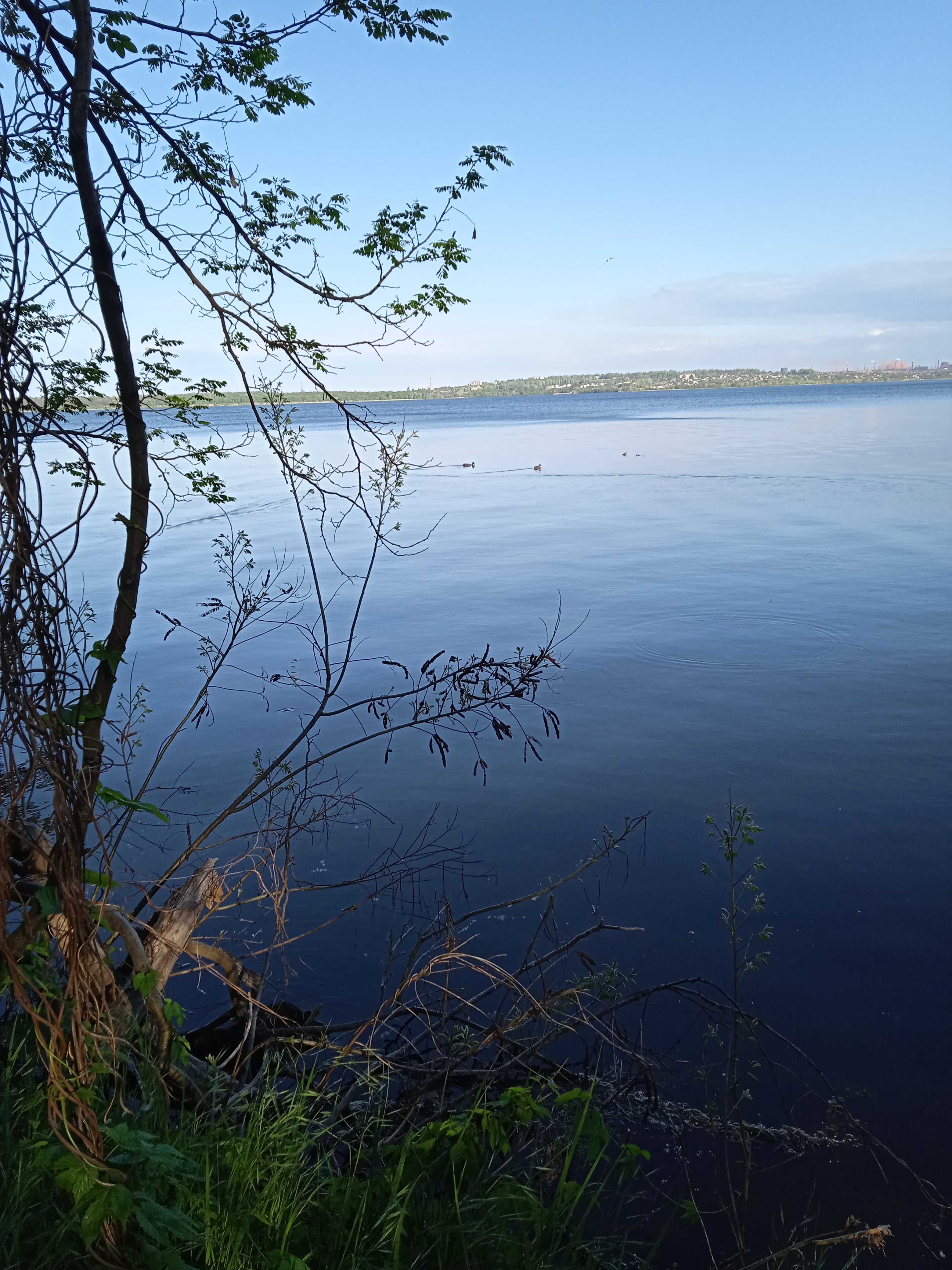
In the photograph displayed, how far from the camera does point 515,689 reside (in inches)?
163

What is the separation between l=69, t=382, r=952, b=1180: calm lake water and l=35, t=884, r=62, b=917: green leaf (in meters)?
2.49

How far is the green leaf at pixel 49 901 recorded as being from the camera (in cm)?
255

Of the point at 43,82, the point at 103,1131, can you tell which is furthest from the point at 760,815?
the point at 43,82

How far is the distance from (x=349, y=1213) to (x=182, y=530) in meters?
19.6

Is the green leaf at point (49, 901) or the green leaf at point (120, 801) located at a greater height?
the green leaf at point (120, 801)

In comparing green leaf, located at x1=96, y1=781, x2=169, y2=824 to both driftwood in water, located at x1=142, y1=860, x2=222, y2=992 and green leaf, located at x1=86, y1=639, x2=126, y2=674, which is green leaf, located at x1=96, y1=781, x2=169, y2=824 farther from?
driftwood in water, located at x1=142, y1=860, x2=222, y2=992

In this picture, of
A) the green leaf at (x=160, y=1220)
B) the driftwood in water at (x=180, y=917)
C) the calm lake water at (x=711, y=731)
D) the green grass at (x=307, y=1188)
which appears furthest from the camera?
the calm lake water at (x=711, y=731)

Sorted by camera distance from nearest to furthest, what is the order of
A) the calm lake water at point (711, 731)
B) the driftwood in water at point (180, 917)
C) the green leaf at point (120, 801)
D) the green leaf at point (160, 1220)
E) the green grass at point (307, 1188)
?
the green leaf at point (160, 1220), the green grass at point (307, 1188), the green leaf at point (120, 801), the driftwood in water at point (180, 917), the calm lake water at point (711, 731)

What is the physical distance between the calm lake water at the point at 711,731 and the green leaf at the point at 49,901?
2.49m

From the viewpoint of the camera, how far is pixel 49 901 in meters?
2.57

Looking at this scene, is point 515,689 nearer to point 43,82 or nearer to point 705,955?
point 705,955

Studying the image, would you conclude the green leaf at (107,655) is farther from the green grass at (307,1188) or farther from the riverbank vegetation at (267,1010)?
the green grass at (307,1188)

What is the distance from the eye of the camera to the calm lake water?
491 cm

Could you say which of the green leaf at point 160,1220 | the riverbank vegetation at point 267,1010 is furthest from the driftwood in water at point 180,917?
the green leaf at point 160,1220
